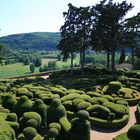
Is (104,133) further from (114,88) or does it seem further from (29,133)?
(114,88)

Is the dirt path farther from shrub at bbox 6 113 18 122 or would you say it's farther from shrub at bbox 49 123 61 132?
shrub at bbox 6 113 18 122

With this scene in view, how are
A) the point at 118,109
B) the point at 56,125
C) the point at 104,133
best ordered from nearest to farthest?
1. the point at 56,125
2. the point at 104,133
3. the point at 118,109

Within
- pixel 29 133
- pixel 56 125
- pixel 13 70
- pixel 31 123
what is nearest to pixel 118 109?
pixel 56 125

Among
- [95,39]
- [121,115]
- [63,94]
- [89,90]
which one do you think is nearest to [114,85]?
[89,90]

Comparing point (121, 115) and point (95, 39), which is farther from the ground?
point (95, 39)

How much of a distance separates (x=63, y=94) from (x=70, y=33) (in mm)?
27205

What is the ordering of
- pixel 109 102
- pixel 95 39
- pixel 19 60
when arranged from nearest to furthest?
pixel 109 102, pixel 95 39, pixel 19 60

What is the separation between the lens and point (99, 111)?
32.6 meters

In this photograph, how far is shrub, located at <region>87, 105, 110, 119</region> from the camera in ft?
106

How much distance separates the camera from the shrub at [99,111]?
32.3 metres

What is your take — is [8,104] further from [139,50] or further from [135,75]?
[139,50]

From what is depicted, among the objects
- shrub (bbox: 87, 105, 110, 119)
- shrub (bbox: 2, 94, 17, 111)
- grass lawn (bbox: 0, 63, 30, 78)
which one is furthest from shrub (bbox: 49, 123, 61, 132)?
grass lawn (bbox: 0, 63, 30, 78)

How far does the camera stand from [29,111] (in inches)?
1214

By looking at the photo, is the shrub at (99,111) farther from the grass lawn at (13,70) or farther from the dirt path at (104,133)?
the grass lawn at (13,70)
